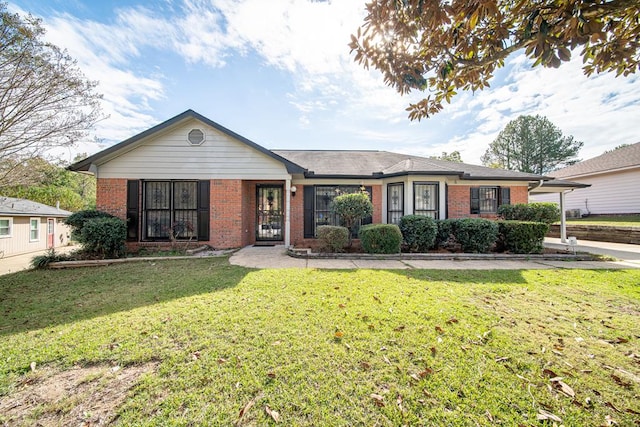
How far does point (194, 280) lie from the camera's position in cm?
513

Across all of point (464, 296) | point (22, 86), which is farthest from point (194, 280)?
point (22, 86)

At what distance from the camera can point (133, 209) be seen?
8945 mm

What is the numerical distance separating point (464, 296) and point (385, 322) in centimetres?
194

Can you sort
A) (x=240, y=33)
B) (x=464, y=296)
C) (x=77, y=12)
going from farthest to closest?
(x=240, y=33), (x=77, y=12), (x=464, y=296)

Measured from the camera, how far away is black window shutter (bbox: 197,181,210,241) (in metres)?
9.08

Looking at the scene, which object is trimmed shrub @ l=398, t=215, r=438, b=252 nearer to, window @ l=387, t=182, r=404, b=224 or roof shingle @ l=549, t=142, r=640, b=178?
window @ l=387, t=182, r=404, b=224

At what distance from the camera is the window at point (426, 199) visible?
31.6 feet

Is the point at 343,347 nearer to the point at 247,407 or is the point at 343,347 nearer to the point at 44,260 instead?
the point at 247,407

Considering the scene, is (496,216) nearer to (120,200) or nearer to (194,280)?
(194,280)

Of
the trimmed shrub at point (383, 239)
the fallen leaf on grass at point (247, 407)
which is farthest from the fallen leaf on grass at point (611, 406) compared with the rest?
the trimmed shrub at point (383, 239)

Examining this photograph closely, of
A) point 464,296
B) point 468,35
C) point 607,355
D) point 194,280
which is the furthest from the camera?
point 194,280

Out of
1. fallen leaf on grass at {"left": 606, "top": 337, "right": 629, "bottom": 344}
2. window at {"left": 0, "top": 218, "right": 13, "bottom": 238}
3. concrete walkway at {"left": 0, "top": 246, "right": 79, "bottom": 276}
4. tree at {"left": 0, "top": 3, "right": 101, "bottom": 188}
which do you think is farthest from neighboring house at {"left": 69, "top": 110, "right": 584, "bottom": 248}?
window at {"left": 0, "top": 218, "right": 13, "bottom": 238}

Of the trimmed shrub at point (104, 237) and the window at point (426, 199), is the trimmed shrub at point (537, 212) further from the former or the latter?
the trimmed shrub at point (104, 237)

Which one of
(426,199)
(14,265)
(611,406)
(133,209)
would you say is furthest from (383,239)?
(14,265)
